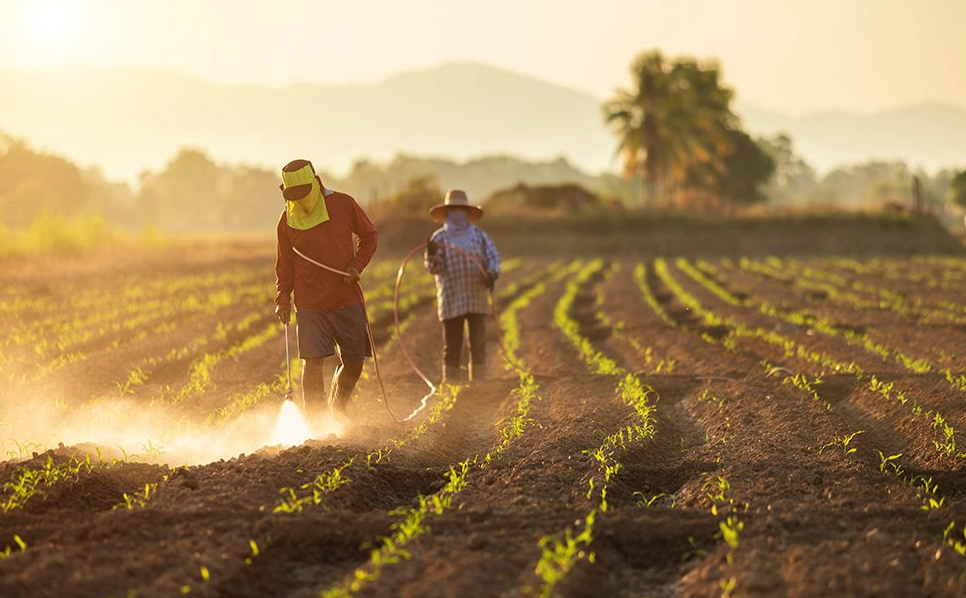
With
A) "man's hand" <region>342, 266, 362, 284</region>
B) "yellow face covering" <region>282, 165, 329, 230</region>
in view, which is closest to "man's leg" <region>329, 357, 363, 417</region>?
"man's hand" <region>342, 266, 362, 284</region>

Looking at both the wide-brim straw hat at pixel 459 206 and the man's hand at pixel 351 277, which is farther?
the wide-brim straw hat at pixel 459 206

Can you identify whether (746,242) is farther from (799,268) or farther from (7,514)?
(7,514)

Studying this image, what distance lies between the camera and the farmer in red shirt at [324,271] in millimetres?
7512

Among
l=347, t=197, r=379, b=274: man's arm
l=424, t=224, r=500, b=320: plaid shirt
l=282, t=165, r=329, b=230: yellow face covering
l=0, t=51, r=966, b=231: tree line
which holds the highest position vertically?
l=0, t=51, r=966, b=231: tree line

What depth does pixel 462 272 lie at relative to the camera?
1002 centimetres

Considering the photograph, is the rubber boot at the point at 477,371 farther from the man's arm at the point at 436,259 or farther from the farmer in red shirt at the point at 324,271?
the farmer in red shirt at the point at 324,271

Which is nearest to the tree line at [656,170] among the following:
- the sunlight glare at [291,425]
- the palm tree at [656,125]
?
the palm tree at [656,125]

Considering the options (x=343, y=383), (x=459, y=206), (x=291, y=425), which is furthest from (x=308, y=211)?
(x=459, y=206)

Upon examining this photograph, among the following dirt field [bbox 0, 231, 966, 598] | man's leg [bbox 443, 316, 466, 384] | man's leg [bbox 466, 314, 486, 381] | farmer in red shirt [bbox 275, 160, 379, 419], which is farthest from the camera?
man's leg [bbox 443, 316, 466, 384]

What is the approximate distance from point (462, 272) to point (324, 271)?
8.70 ft

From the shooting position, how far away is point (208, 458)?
766cm

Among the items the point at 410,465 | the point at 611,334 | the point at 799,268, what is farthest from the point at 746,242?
the point at 410,465

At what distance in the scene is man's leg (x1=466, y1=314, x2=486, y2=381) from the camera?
10.2 metres

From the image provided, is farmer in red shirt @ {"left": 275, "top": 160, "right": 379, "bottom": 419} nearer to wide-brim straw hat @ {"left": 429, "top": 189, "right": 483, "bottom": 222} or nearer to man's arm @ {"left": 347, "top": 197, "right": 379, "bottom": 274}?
man's arm @ {"left": 347, "top": 197, "right": 379, "bottom": 274}
